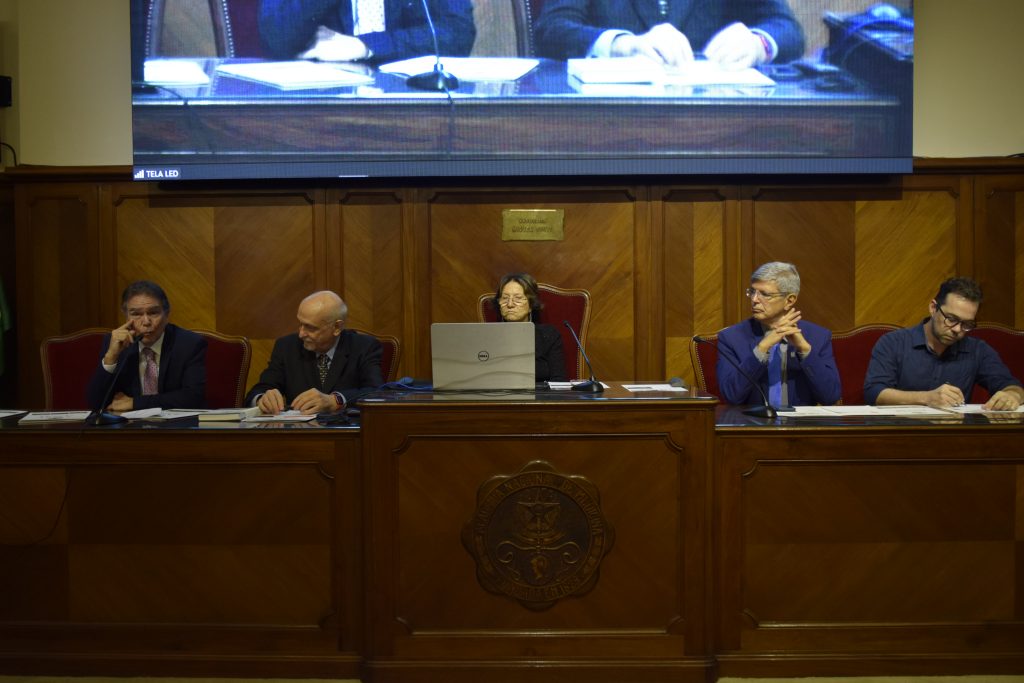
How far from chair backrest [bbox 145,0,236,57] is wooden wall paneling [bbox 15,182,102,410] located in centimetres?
87

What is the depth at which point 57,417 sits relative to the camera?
9.15ft

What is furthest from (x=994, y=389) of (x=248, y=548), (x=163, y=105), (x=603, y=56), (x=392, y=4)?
(x=163, y=105)

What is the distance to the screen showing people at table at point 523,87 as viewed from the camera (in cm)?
443

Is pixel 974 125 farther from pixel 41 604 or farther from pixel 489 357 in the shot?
pixel 41 604

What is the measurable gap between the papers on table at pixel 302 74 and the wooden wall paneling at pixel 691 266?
70.3 inches

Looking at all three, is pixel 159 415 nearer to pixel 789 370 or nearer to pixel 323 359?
pixel 323 359

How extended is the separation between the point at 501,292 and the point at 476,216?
0.96 meters

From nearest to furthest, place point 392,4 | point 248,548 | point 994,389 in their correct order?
point 248,548, point 994,389, point 392,4

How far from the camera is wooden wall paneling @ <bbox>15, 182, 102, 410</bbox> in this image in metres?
4.64

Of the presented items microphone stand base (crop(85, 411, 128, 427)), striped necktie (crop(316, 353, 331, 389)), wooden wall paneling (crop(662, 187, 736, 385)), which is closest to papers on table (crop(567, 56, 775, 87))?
wooden wall paneling (crop(662, 187, 736, 385))

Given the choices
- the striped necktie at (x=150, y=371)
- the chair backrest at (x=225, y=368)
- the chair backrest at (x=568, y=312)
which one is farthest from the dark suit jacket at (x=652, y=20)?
the striped necktie at (x=150, y=371)

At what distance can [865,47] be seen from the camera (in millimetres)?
4438

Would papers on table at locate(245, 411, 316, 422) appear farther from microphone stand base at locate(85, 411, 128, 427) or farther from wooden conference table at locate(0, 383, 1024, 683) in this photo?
microphone stand base at locate(85, 411, 128, 427)

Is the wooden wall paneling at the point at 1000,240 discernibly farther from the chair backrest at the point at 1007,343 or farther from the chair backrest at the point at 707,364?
the chair backrest at the point at 707,364
